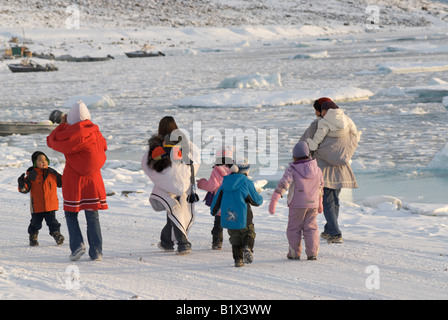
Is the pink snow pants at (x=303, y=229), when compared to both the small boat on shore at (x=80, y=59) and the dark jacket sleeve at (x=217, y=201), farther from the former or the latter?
the small boat on shore at (x=80, y=59)

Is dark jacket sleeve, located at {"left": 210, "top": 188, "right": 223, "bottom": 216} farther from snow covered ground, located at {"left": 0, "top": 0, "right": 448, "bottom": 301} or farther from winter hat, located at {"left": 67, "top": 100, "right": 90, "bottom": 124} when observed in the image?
winter hat, located at {"left": 67, "top": 100, "right": 90, "bottom": 124}

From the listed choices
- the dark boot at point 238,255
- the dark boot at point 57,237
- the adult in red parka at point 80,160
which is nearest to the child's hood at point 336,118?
the dark boot at point 238,255

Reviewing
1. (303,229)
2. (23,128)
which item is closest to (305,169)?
(303,229)

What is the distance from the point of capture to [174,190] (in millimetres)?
5672

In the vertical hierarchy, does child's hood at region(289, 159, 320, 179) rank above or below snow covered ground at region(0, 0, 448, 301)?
above

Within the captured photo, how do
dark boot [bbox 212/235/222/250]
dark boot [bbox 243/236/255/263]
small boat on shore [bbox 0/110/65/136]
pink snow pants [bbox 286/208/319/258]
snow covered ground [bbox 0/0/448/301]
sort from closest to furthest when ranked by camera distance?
snow covered ground [bbox 0/0/448/301] < dark boot [bbox 243/236/255/263] < pink snow pants [bbox 286/208/319/258] < dark boot [bbox 212/235/222/250] < small boat on shore [bbox 0/110/65/136]

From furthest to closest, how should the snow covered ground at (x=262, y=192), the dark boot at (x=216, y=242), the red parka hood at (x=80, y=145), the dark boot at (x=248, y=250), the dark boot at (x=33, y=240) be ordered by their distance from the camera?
the dark boot at (x=33, y=240), the dark boot at (x=216, y=242), the dark boot at (x=248, y=250), the red parka hood at (x=80, y=145), the snow covered ground at (x=262, y=192)

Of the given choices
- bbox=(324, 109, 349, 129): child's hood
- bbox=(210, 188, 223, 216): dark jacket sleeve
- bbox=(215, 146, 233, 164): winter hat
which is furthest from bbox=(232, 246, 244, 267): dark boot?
bbox=(324, 109, 349, 129): child's hood

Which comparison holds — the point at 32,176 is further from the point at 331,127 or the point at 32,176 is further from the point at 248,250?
the point at 331,127

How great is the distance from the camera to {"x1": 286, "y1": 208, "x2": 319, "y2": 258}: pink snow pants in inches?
219

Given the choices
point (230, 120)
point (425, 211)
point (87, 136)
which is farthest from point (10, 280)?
point (230, 120)

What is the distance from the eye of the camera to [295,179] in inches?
220

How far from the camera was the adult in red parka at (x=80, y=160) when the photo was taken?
17.4ft

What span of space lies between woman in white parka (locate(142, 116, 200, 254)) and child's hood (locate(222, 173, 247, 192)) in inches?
17.4
